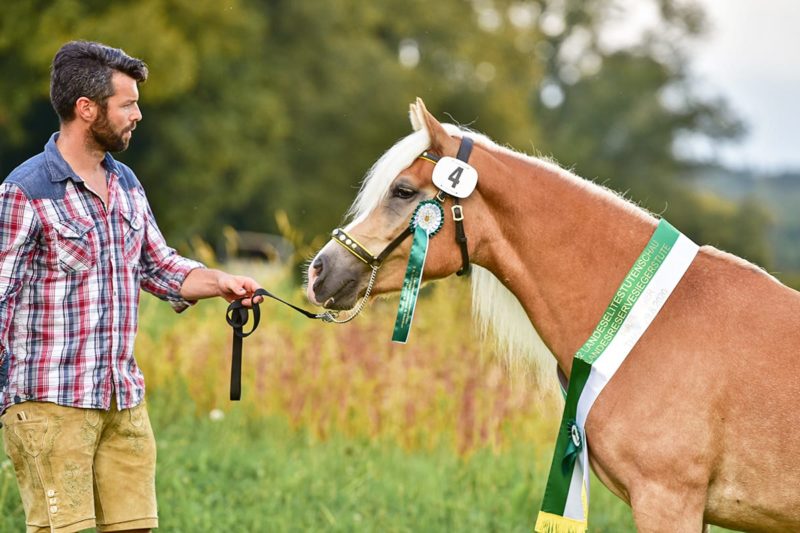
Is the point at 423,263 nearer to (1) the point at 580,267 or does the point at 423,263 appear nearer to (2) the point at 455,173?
(2) the point at 455,173

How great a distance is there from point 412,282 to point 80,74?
4.69ft

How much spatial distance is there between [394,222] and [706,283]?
117 centimetres

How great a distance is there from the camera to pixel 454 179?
3.47 meters

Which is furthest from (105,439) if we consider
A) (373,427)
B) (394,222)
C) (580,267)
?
(373,427)

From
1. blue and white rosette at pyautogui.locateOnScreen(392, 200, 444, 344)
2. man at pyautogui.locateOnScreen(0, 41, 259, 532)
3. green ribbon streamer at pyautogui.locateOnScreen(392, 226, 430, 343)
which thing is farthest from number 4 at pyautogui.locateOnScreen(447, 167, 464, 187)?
man at pyautogui.locateOnScreen(0, 41, 259, 532)

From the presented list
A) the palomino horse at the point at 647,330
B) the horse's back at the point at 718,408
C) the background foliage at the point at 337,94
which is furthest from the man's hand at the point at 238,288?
the background foliage at the point at 337,94

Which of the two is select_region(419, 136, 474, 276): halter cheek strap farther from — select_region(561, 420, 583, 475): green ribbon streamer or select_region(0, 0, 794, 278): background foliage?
select_region(0, 0, 794, 278): background foliage

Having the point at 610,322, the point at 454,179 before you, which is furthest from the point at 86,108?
the point at 610,322

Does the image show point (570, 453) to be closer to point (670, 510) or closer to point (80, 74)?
point (670, 510)

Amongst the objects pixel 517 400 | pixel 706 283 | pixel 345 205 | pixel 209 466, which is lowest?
pixel 209 466

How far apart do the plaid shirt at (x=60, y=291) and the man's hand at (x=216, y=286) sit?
1.21 ft

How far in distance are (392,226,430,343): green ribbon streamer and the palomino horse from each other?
0.16 ft

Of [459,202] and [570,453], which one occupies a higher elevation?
[459,202]

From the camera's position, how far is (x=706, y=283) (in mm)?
3395
